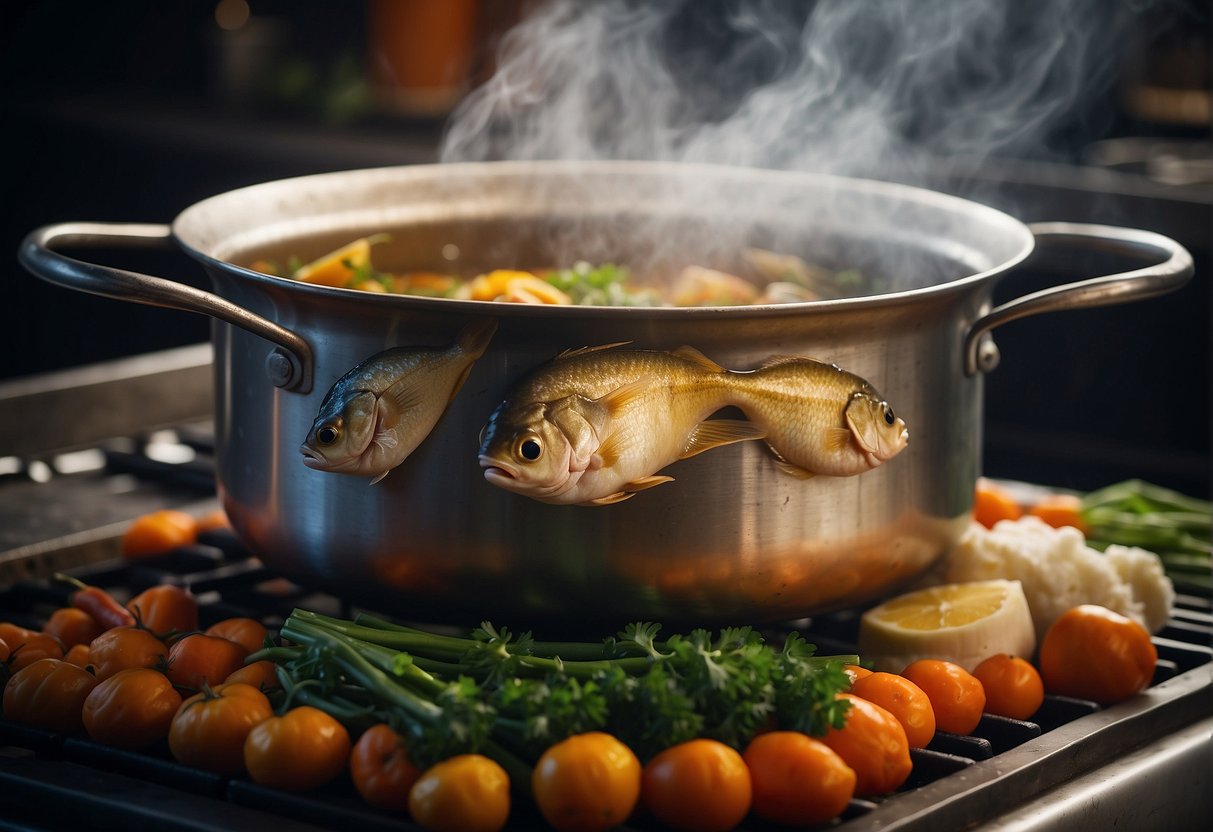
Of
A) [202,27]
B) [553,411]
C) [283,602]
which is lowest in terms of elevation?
[283,602]

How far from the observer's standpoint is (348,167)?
4516 millimetres

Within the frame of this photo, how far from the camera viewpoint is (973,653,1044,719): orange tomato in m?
1.56

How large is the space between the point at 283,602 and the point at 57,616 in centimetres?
28

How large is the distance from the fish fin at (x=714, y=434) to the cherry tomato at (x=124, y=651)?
0.60 m

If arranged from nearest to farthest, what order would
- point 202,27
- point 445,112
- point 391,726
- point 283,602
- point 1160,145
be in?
point 391,726
point 283,602
point 1160,145
point 445,112
point 202,27

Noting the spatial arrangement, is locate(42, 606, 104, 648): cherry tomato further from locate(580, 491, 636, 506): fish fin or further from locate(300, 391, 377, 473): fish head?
locate(580, 491, 636, 506): fish fin

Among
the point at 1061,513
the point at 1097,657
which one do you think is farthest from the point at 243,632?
the point at 1061,513

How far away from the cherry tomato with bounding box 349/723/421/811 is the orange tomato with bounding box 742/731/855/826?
0.99 feet

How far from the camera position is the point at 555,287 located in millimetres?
2037

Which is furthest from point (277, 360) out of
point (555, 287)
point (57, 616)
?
point (555, 287)

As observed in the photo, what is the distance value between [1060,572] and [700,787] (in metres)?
0.73

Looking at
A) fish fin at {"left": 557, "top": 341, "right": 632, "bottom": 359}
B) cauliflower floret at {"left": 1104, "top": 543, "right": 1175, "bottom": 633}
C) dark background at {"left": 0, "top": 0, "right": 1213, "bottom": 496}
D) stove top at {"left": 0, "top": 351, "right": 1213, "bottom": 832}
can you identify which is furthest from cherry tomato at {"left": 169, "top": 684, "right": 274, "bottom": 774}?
dark background at {"left": 0, "top": 0, "right": 1213, "bottom": 496}

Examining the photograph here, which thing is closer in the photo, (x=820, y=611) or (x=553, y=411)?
(x=553, y=411)

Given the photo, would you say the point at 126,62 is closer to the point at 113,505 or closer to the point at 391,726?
the point at 113,505
